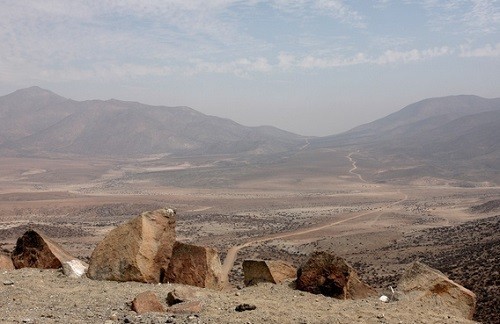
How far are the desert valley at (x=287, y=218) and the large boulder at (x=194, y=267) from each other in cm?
72

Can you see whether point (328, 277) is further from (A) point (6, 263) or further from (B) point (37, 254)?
(A) point (6, 263)

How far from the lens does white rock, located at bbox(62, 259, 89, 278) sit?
12.0 m

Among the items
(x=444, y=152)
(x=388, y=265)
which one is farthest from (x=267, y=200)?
(x=444, y=152)

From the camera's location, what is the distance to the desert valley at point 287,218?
1005 centimetres

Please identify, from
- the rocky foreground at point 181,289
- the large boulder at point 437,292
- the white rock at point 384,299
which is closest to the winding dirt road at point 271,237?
the rocky foreground at point 181,289

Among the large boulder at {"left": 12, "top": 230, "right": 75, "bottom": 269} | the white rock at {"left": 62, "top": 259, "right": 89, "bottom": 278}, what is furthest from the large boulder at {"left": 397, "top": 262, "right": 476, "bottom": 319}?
the large boulder at {"left": 12, "top": 230, "right": 75, "bottom": 269}

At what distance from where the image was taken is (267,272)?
13.0 metres

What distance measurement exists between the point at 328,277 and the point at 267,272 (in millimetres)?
1883

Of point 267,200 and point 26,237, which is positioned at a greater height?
point 26,237

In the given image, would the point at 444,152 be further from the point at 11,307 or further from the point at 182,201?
the point at 11,307

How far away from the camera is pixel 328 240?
3716cm

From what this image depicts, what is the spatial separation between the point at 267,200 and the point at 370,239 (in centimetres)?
3506

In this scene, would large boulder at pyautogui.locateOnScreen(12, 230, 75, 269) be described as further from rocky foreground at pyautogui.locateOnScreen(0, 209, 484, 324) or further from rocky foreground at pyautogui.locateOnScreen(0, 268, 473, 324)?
rocky foreground at pyautogui.locateOnScreen(0, 268, 473, 324)

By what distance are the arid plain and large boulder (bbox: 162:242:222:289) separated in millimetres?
8968
